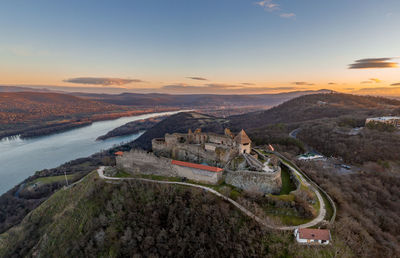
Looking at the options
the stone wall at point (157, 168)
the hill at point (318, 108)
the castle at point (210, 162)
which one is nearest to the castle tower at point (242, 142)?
the castle at point (210, 162)

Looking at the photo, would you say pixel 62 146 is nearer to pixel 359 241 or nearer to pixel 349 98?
pixel 359 241

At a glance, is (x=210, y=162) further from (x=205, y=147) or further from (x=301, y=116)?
(x=301, y=116)

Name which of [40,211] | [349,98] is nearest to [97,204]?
[40,211]

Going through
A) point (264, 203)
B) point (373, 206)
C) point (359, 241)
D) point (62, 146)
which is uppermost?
point (264, 203)

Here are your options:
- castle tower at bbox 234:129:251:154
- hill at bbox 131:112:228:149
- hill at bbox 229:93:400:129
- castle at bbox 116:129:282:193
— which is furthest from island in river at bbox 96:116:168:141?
castle tower at bbox 234:129:251:154

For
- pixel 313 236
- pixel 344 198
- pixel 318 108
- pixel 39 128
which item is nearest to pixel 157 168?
pixel 313 236

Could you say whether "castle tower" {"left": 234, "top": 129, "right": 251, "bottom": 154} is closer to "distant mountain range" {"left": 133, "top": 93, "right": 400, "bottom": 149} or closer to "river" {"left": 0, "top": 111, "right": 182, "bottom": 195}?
"distant mountain range" {"left": 133, "top": 93, "right": 400, "bottom": 149}
